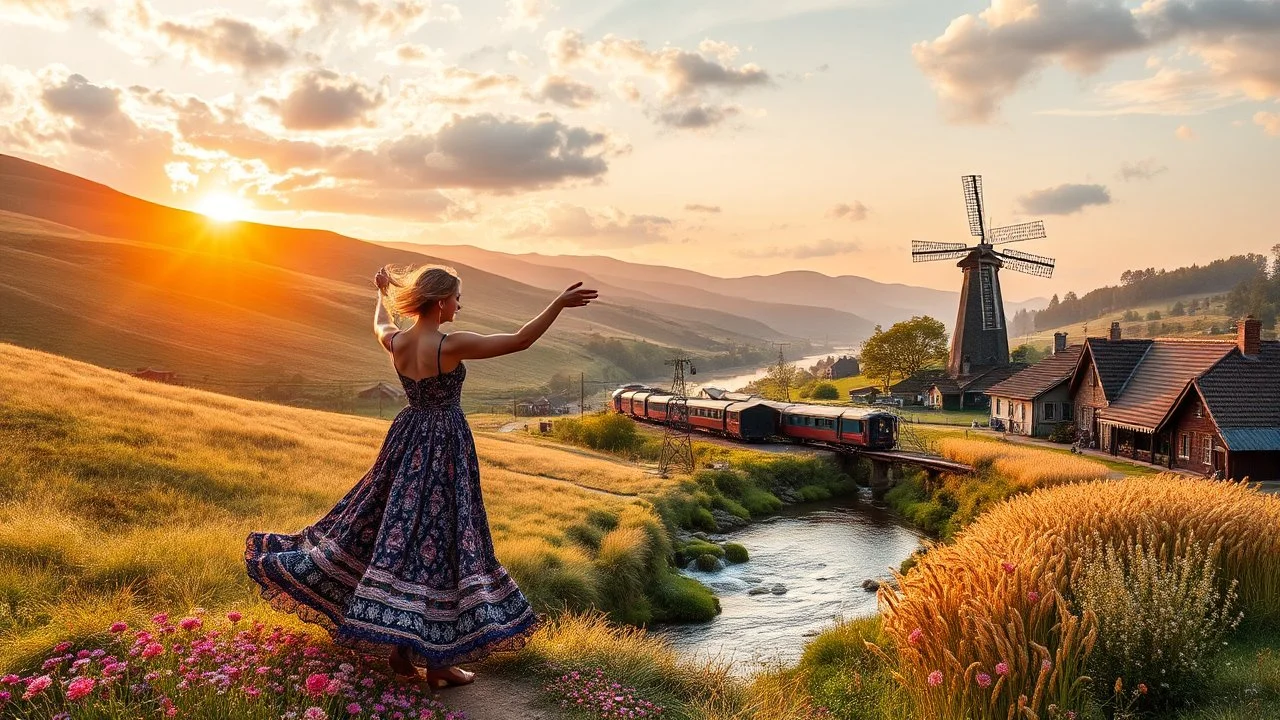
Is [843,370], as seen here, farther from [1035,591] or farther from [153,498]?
[1035,591]

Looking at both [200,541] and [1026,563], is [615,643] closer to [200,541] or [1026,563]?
[1026,563]

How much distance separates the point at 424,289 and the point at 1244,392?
36.5 meters

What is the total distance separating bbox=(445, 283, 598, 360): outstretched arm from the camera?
5543mm

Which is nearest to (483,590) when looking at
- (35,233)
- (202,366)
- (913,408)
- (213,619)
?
(213,619)

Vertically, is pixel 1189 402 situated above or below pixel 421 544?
above

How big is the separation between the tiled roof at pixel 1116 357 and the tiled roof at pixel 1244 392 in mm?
6903

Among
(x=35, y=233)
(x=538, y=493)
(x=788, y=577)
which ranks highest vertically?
(x=35, y=233)

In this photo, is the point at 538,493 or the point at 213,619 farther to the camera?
the point at 538,493

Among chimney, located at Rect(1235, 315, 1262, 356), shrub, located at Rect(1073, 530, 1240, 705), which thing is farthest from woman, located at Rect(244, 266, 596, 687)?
chimney, located at Rect(1235, 315, 1262, 356)

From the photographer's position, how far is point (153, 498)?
12.8 metres

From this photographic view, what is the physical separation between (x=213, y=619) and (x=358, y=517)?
5.57 feet

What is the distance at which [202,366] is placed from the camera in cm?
8650

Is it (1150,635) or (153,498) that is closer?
(1150,635)

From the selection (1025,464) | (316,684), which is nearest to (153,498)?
(316,684)
